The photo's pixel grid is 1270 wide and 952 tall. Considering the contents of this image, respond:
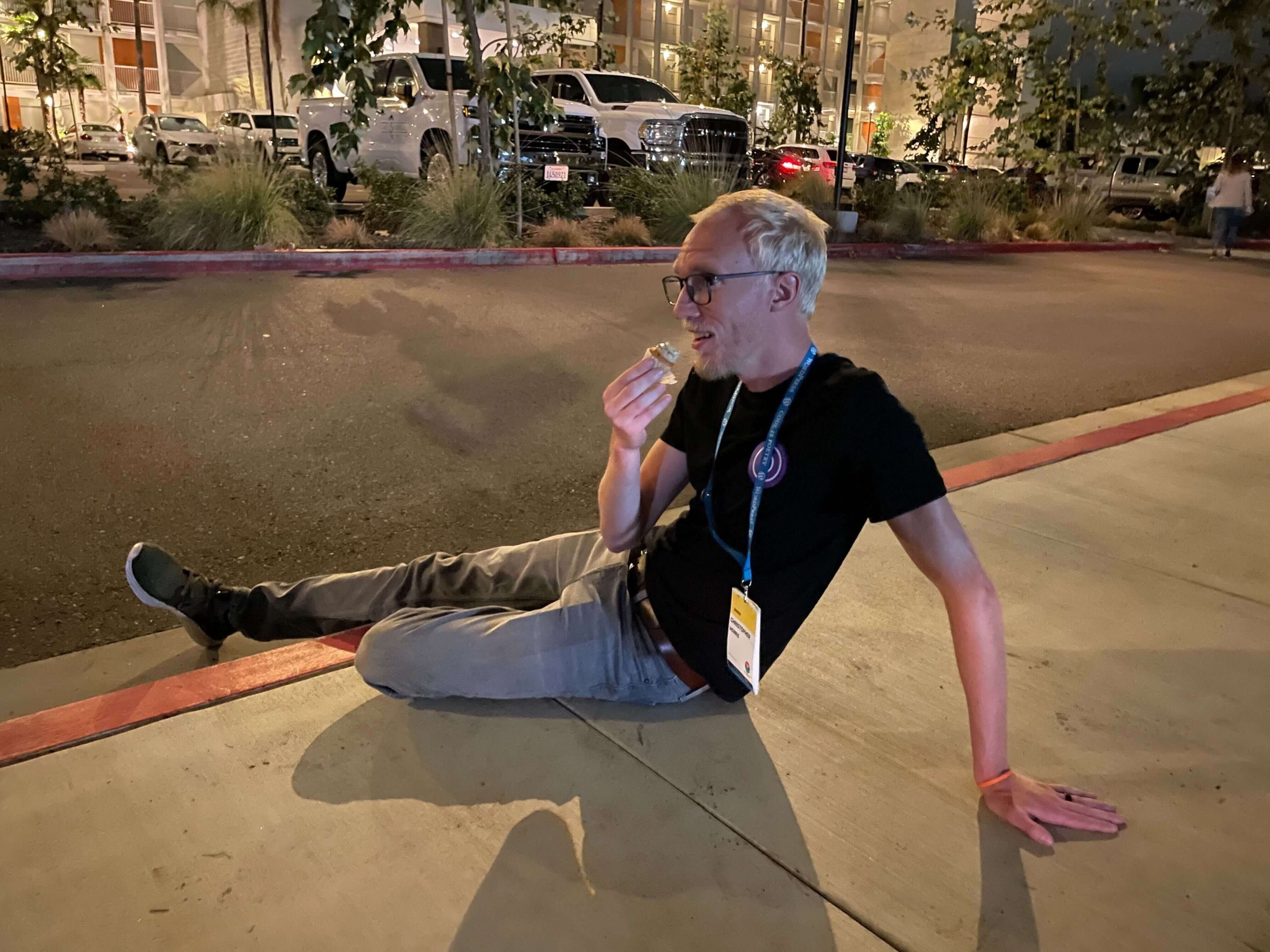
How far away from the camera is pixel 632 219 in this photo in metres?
13.6

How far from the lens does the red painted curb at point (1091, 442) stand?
4.88 metres

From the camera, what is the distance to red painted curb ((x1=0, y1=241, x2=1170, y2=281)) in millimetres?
9211

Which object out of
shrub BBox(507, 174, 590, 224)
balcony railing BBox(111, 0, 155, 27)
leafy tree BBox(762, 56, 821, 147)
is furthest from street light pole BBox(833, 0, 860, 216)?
balcony railing BBox(111, 0, 155, 27)

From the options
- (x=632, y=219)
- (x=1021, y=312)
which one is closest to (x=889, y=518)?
(x=1021, y=312)

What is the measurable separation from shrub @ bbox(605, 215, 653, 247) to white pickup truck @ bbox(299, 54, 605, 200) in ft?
3.39

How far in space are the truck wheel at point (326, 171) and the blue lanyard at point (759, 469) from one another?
15982 millimetres

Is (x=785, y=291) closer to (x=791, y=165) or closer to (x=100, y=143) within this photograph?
(x=791, y=165)

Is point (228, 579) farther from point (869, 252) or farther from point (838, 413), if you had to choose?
point (869, 252)

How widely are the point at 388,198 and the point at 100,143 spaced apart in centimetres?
2740

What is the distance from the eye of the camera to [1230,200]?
17.5 m

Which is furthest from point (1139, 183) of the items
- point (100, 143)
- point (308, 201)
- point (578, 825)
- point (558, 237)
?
point (100, 143)

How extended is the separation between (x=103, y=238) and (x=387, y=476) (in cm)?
738

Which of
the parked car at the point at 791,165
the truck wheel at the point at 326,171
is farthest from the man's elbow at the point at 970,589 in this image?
the truck wheel at the point at 326,171

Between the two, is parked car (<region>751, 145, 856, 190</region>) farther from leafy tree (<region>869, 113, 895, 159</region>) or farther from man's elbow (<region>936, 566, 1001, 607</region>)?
leafy tree (<region>869, 113, 895, 159</region>)
